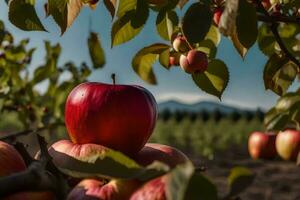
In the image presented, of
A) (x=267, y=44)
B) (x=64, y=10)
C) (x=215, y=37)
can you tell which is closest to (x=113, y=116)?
(x=64, y=10)

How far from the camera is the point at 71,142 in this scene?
1.10 meters

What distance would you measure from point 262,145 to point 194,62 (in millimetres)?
6404

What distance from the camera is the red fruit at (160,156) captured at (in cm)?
101

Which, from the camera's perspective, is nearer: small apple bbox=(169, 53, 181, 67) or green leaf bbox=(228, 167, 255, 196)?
green leaf bbox=(228, 167, 255, 196)

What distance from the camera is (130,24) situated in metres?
1.30

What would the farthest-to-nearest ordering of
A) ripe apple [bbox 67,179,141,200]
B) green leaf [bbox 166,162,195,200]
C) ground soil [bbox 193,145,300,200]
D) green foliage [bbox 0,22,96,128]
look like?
ground soil [bbox 193,145,300,200] → green foliage [bbox 0,22,96,128] → ripe apple [bbox 67,179,141,200] → green leaf [bbox 166,162,195,200]

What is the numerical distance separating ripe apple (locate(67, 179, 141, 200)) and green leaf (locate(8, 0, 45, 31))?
500 millimetres

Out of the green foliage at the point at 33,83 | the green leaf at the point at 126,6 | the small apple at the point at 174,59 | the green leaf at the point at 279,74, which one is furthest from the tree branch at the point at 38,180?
the green foliage at the point at 33,83

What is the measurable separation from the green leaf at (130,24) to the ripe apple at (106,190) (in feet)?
1.63

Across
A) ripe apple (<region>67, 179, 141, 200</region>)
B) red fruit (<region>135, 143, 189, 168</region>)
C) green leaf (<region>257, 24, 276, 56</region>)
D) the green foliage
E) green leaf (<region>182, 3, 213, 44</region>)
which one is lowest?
the green foliage

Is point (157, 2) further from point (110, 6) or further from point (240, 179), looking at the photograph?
point (240, 179)

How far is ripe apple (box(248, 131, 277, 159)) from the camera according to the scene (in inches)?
291

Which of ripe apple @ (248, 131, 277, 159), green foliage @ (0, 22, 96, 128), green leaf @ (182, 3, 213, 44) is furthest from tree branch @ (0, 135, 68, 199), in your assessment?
ripe apple @ (248, 131, 277, 159)

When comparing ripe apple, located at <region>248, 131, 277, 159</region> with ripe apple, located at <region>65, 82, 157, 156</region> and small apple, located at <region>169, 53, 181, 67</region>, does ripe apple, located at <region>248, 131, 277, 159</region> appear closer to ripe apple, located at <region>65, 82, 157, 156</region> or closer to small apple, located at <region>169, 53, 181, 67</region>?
small apple, located at <region>169, 53, 181, 67</region>
